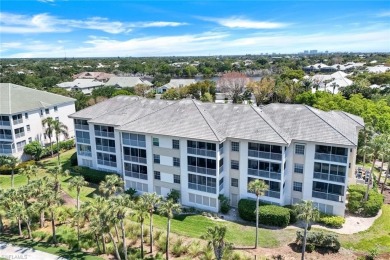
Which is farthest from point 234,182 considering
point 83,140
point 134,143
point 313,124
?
point 83,140

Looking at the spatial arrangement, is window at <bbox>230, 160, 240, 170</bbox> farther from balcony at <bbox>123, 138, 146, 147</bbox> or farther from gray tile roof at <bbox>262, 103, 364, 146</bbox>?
balcony at <bbox>123, 138, 146, 147</bbox>

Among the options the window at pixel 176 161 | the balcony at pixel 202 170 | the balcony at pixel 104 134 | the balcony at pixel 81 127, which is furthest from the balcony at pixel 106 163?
the balcony at pixel 202 170

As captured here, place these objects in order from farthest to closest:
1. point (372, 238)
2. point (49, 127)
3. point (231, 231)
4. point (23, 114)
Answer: point (23, 114) < point (49, 127) < point (231, 231) < point (372, 238)

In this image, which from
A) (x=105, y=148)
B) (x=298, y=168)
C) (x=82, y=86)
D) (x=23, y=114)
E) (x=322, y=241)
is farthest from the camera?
(x=82, y=86)

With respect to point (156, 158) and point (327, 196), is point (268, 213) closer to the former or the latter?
point (327, 196)

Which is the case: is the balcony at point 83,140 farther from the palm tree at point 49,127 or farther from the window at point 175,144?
the window at point 175,144

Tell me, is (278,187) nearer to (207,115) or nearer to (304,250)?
(304,250)
